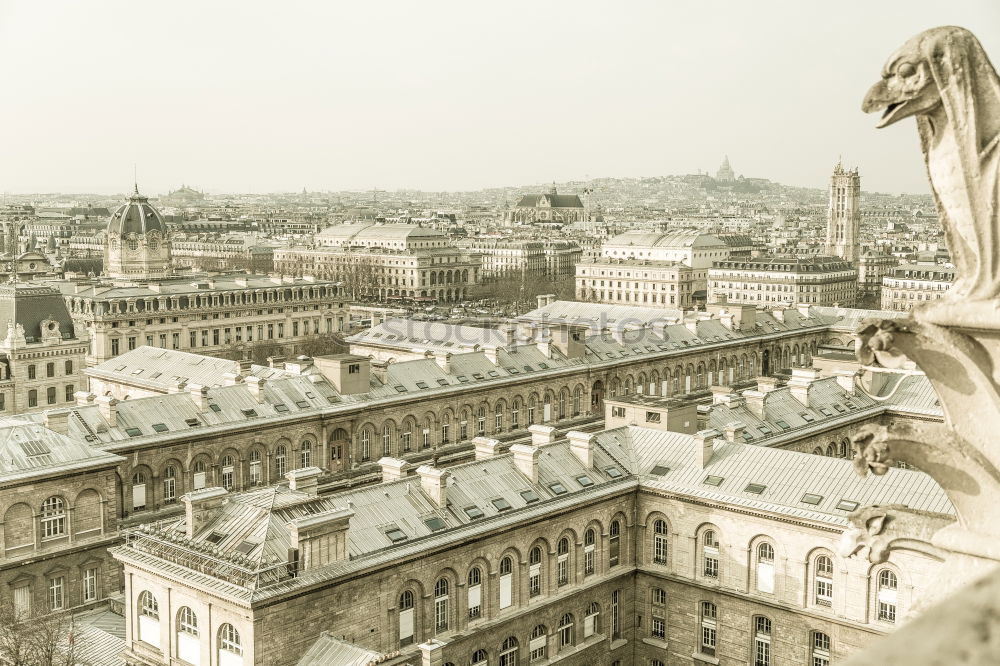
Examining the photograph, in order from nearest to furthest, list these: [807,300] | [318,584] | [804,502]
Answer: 1. [318,584]
2. [804,502]
3. [807,300]

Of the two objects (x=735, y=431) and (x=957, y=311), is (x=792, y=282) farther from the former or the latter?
(x=957, y=311)

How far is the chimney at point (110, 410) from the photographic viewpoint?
195ft

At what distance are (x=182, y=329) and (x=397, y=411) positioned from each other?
71.0m

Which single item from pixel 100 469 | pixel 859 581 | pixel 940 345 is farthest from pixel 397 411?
pixel 940 345

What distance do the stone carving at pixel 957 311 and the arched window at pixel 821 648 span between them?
37412 mm

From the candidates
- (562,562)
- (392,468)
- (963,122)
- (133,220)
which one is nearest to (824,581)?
(562,562)

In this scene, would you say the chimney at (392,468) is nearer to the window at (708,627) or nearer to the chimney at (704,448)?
the chimney at (704,448)

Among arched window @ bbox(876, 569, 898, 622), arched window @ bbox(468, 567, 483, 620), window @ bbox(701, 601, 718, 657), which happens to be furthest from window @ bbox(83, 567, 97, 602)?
arched window @ bbox(876, 569, 898, 622)

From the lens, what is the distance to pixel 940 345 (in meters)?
9.79

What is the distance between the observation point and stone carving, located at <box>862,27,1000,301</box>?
9.41 metres

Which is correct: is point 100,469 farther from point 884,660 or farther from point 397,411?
point 884,660

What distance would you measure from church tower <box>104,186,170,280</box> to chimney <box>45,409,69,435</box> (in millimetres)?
94101

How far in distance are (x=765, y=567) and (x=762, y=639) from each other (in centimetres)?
322

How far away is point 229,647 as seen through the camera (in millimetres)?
37188
